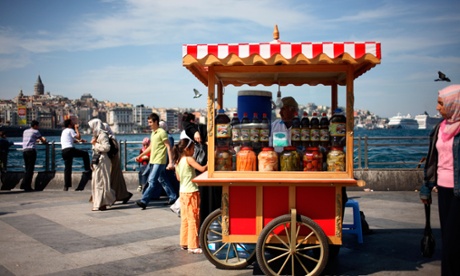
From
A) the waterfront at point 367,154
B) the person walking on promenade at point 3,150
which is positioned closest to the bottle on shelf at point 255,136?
the waterfront at point 367,154

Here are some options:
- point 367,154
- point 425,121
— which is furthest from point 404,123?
point 367,154

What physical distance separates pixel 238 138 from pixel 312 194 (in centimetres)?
102

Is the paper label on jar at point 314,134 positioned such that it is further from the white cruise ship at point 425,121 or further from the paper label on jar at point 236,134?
the white cruise ship at point 425,121

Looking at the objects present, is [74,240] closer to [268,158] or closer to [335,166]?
[268,158]

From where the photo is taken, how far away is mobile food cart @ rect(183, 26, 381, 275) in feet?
16.2

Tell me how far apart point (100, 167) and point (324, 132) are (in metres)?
5.76

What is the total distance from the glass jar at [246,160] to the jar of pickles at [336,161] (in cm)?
79

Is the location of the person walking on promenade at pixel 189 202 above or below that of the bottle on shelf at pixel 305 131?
below

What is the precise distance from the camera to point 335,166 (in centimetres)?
514

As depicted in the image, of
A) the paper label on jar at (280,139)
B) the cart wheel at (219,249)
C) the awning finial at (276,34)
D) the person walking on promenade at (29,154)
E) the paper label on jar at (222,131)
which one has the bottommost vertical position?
the cart wheel at (219,249)

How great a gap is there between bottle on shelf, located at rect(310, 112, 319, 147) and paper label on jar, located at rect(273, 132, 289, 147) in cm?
28

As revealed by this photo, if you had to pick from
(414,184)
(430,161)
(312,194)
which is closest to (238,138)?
(312,194)

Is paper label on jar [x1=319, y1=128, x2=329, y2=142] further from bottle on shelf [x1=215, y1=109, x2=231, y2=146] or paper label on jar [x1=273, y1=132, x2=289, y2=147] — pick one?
bottle on shelf [x1=215, y1=109, x2=231, y2=146]

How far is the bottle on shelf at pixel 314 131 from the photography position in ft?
17.9
